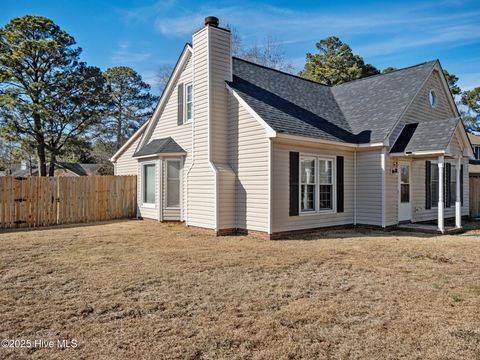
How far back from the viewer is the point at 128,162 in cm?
1639

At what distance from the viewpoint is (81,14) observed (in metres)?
11.9

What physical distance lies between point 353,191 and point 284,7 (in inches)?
311

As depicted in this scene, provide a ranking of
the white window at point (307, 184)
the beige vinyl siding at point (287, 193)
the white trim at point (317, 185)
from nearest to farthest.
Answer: the beige vinyl siding at point (287, 193) < the white trim at point (317, 185) < the white window at point (307, 184)

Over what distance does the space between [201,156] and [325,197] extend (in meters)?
4.24

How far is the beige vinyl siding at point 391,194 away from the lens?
11.2 metres

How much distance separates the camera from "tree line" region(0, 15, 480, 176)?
2422cm

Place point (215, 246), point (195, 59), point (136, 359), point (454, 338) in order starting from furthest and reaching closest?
1. point (195, 59)
2. point (215, 246)
3. point (454, 338)
4. point (136, 359)

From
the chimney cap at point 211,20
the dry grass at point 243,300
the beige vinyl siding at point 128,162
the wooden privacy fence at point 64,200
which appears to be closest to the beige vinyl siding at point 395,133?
the dry grass at point 243,300

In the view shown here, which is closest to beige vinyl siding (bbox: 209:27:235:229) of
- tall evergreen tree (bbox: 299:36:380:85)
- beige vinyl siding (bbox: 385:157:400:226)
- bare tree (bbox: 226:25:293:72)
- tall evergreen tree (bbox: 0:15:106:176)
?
beige vinyl siding (bbox: 385:157:400:226)

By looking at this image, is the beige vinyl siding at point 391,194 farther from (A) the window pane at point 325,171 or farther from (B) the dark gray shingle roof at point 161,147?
(B) the dark gray shingle roof at point 161,147

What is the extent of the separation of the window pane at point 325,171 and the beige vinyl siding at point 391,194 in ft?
6.22

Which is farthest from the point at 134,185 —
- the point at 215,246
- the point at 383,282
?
the point at 383,282

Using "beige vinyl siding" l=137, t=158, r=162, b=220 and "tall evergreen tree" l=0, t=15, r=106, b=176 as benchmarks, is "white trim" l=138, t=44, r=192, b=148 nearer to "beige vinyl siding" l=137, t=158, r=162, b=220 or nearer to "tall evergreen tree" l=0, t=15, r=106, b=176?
"beige vinyl siding" l=137, t=158, r=162, b=220

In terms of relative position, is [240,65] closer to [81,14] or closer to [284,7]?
[284,7]
